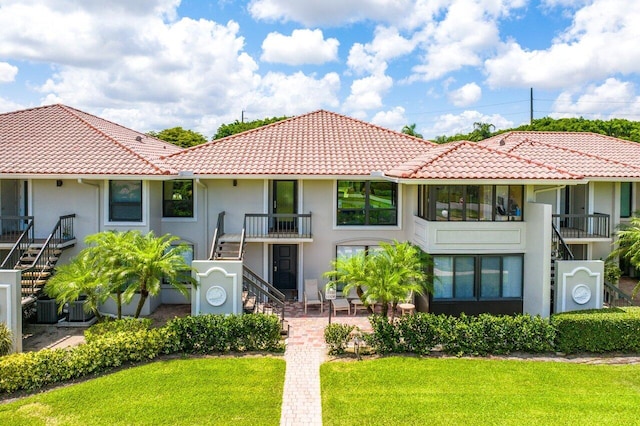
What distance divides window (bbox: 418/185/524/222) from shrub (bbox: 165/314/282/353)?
22.7 ft

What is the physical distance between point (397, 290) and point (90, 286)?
30.2 ft

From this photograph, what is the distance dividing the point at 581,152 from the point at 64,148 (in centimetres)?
2401

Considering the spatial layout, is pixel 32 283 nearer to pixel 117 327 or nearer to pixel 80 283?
pixel 80 283

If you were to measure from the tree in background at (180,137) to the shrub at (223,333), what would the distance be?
42782mm

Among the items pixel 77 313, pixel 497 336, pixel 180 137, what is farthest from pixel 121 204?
pixel 180 137

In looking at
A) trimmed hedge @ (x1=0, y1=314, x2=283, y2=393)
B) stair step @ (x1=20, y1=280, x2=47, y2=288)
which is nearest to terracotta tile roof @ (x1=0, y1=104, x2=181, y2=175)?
stair step @ (x1=20, y1=280, x2=47, y2=288)

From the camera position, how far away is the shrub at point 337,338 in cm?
1352

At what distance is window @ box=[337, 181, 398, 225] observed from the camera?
19.3m

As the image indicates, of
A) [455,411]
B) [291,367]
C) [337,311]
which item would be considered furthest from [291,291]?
[455,411]

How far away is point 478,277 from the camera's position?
646 inches

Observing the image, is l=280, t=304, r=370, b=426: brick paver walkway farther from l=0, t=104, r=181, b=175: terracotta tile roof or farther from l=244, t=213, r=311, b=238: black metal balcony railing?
l=0, t=104, r=181, b=175: terracotta tile roof

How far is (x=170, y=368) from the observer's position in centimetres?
1239

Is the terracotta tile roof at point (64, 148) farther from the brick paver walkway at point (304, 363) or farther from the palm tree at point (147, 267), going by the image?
the brick paver walkway at point (304, 363)

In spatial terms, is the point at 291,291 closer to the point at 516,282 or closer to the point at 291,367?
the point at 291,367
